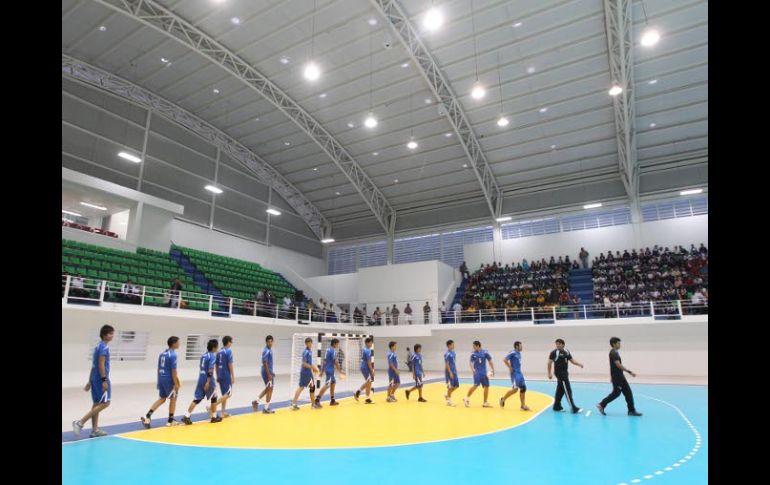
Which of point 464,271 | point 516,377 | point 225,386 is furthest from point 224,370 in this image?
point 464,271

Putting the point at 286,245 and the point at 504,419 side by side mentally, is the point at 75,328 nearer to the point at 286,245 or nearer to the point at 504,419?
the point at 504,419

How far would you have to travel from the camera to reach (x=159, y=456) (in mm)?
6367

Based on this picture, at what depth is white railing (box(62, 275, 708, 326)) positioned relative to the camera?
49.2 feet

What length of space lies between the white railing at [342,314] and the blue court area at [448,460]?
9085 mm

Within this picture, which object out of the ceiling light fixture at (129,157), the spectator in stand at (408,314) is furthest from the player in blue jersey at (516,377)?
the ceiling light fixture at (129,157)

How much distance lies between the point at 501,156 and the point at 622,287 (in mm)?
9878

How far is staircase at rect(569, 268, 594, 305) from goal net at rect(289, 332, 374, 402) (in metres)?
12.3

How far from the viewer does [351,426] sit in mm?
8688

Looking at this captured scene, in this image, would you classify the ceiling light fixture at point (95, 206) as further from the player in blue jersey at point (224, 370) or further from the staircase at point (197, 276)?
the player in blue jersey at point (224, 370)

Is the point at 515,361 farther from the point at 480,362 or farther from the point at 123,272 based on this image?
the point at 123,272

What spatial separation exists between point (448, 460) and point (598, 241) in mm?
24141

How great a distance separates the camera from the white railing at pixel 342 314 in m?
15.0

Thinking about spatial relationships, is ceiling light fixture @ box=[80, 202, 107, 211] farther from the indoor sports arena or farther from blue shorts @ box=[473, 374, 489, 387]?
blue shorts @ box=[473, 374, 489, 387]

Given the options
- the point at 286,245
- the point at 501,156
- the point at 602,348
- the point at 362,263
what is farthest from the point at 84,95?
the point at 602,348
